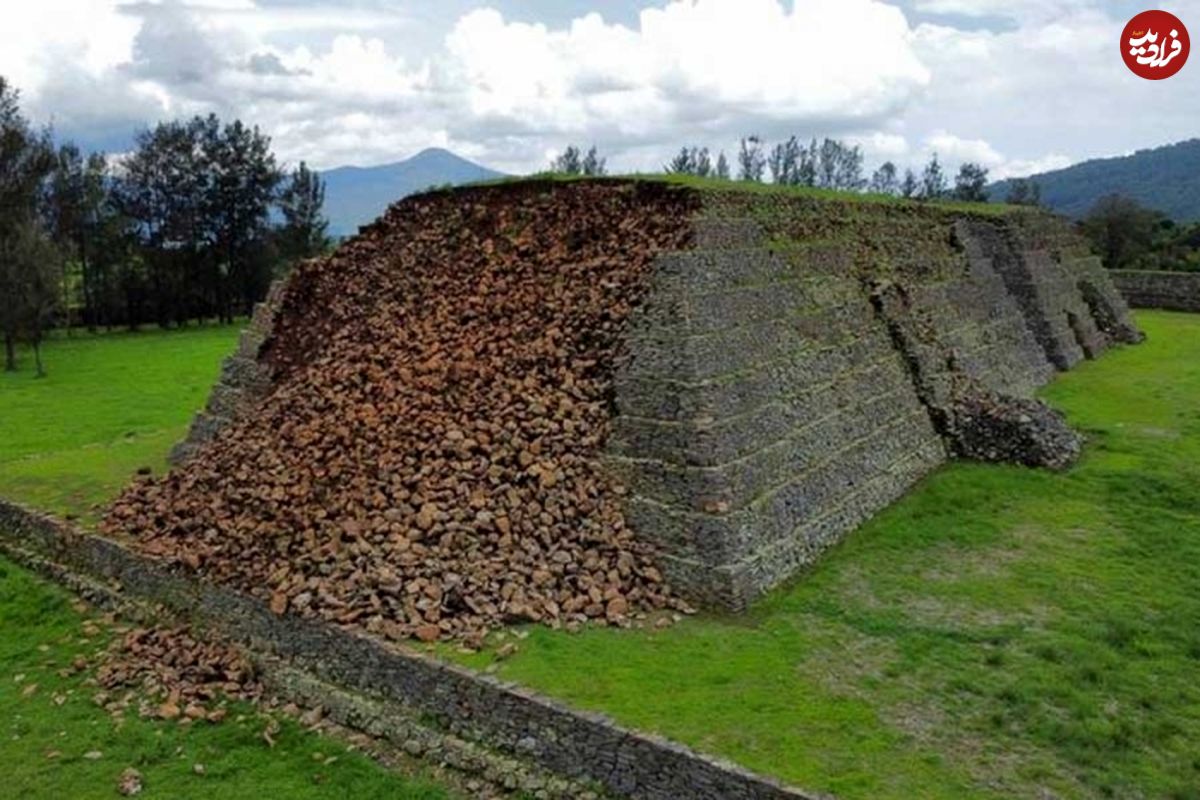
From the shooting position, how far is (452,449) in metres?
12.3

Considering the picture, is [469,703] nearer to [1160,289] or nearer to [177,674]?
[177,674]

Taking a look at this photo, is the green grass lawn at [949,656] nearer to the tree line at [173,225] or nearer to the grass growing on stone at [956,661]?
the grass growing on stone at [956,661]

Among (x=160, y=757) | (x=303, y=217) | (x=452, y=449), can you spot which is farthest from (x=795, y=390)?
(x=303, y=217)

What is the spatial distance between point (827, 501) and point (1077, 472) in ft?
17.6

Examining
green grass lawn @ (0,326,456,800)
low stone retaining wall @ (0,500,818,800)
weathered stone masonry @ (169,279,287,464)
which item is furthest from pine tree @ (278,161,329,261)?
low stone retaining wall @ (0,500,818,800)

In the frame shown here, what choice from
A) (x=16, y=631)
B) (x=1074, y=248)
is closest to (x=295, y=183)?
(x=1074, y=248)

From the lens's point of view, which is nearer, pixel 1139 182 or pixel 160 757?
pixel 160 757

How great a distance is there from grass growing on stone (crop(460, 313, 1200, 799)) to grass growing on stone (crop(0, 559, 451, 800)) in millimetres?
1705

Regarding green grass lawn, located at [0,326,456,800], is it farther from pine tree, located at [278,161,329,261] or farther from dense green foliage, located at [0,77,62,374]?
pine tree, located at [278,161,329,261]

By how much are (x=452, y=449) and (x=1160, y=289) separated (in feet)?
111

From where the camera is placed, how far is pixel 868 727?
8.67 m

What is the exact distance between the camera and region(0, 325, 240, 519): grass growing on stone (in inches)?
661

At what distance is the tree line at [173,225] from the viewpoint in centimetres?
5012

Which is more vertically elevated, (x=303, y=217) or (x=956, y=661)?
(x=303, y=217)
